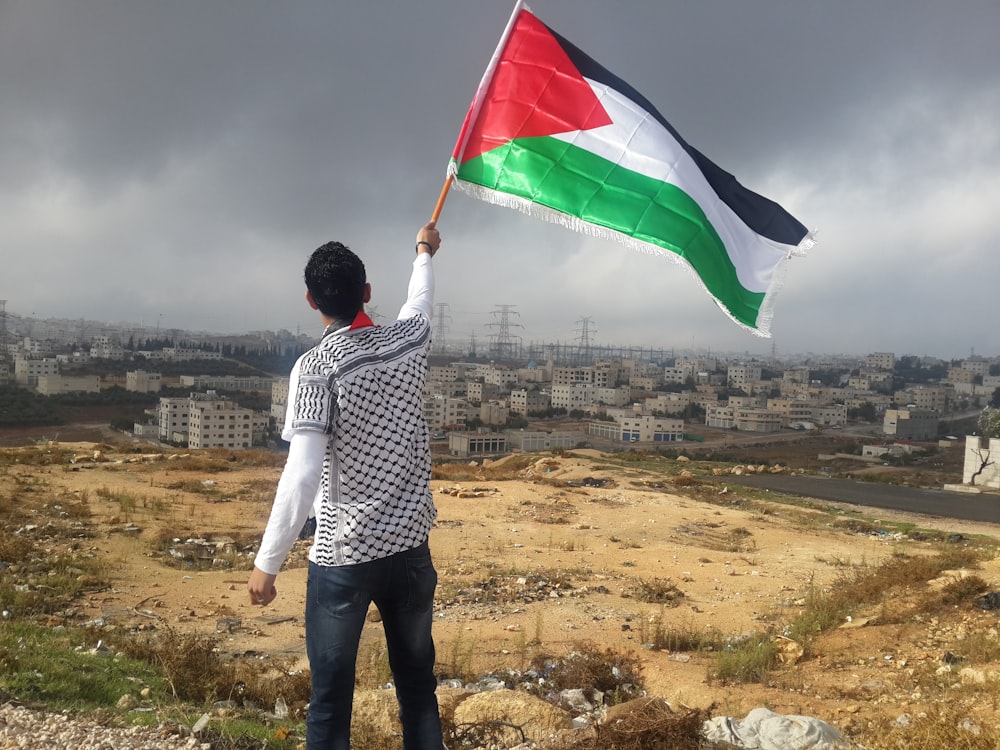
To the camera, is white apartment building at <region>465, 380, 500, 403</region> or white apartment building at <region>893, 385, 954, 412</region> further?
white apartment building at <region>893, 385, 954, 412</region>

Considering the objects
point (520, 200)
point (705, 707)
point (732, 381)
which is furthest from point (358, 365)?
point (732, 381)

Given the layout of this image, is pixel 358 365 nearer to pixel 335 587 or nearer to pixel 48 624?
pixel 335 587

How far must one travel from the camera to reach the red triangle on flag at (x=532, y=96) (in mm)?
3314

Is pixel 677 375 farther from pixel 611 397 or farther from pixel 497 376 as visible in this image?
pixel 611 397

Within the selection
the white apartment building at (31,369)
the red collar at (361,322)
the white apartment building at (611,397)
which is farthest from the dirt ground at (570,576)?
the white apartment building at (611,397)

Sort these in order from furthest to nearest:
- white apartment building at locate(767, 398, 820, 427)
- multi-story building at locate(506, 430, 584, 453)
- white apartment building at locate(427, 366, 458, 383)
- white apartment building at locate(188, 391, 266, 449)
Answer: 1. white apartment building at locate(427, 366, 458, 383)
2. white apartment building at locate(767, 398, 820, 427)
3. multi-story building at locate(506, 430, 584, 453)
4. white apartment building at locate(188, 391, 266, 449)

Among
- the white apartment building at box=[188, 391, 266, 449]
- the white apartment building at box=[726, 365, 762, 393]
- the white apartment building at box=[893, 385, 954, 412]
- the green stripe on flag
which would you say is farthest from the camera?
the white apartment building at box=[726, 365, 762, 393]

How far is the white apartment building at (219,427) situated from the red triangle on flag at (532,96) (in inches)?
1388

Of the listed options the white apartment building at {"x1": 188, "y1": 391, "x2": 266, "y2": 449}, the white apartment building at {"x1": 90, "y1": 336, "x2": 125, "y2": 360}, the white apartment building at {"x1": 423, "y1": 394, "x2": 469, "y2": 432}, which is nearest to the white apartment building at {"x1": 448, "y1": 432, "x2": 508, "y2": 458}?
the white apartment building at {"x1": 423, "y1": 394, "x2": 469, "y2": 432}

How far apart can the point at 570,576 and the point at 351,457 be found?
18.8ft

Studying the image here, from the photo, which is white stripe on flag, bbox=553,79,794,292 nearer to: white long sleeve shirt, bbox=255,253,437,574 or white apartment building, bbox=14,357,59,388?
white long sleeve shirt, bbox=255,253,437,574

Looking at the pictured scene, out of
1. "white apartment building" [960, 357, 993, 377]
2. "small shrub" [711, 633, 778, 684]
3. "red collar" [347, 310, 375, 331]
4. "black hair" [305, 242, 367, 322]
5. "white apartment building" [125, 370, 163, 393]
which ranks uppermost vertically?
"white apartment building" [960, 357, 993, 377]

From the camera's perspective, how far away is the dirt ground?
4.38 metres

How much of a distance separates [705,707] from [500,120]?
3.28 meters
